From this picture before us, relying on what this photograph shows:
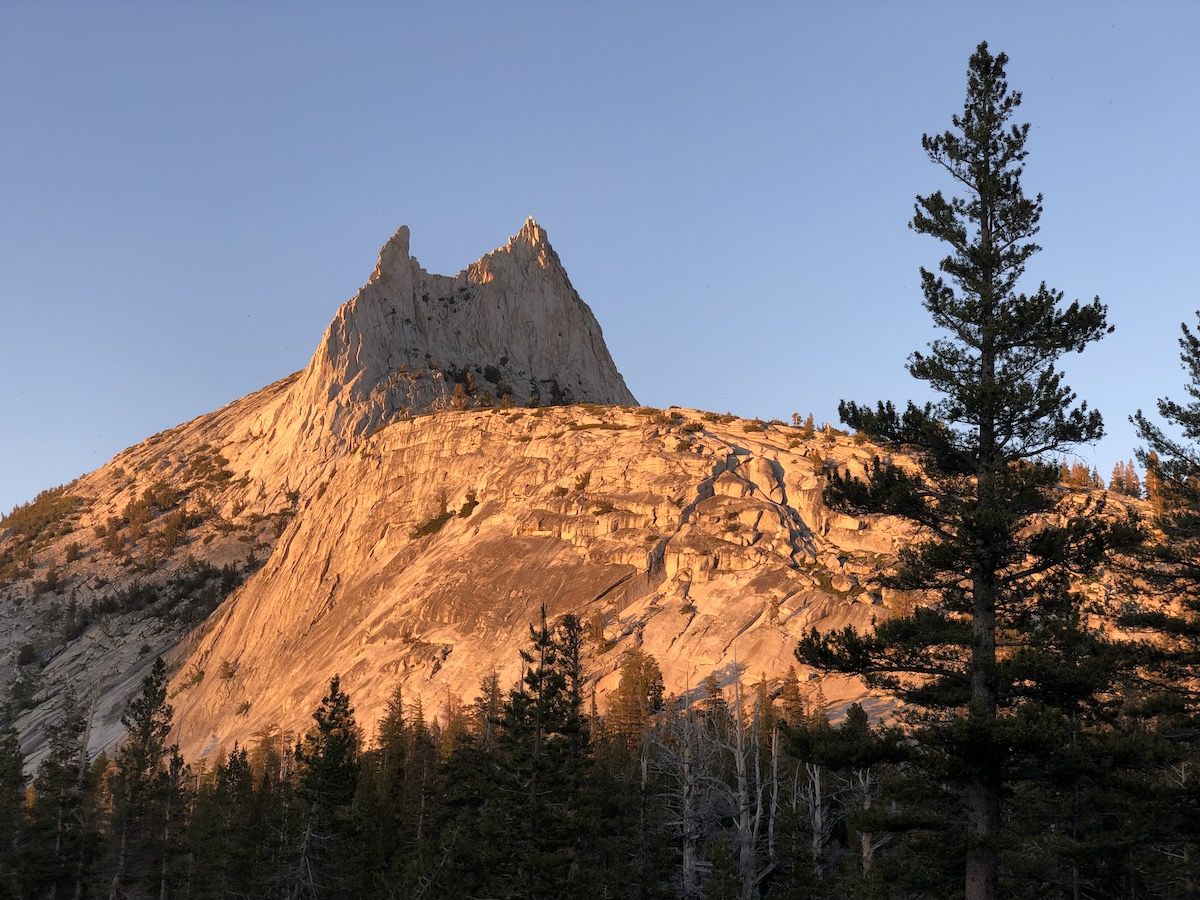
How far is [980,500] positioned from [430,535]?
73879 millimetres

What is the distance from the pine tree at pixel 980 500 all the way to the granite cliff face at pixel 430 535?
2.03 m

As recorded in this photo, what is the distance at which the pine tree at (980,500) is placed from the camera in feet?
64.4

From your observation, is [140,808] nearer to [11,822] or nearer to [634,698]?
[11,822]

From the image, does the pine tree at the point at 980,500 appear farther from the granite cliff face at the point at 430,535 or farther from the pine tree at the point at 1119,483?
the pine tree at the point at 1119,483

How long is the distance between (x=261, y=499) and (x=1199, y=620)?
112922mm

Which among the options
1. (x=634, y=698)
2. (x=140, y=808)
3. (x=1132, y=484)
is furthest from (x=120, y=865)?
(x=1132, y=484)

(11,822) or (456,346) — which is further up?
(456,346)

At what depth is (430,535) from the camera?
90938 millimetres

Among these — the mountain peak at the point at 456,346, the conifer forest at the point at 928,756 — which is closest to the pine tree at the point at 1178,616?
the conifer forest at the point at 928,756

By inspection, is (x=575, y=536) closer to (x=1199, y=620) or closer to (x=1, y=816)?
(x=1, y=816)

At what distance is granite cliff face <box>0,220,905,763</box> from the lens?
73.1m

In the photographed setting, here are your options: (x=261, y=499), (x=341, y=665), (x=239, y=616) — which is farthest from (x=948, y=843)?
(x=261, y=499)

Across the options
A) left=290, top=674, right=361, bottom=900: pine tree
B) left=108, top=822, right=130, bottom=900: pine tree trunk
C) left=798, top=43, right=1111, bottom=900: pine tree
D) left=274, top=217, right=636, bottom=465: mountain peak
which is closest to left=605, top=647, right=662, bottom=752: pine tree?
left=290, top=674, right=361, bottom=900: pine tree

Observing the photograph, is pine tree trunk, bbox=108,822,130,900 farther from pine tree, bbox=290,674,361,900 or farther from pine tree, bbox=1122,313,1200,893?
pine tree, bbox=1122,313,1200,893
